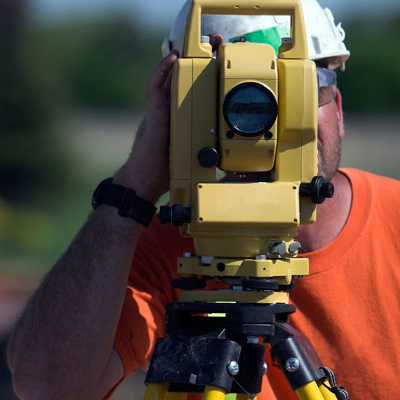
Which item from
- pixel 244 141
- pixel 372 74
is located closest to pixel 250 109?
pixel 244 141

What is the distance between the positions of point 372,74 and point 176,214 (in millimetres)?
25659

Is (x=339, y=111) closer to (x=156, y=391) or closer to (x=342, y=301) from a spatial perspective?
(x=342, y=301)

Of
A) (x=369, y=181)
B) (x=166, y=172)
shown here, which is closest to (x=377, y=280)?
(x=369, y=181)

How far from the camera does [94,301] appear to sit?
2.62 meters

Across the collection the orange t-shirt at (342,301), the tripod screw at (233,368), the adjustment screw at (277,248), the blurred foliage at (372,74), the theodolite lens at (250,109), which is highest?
the theodolite lens at (250,109)

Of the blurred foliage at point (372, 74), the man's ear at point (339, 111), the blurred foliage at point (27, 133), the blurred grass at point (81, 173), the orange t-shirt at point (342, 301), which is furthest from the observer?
the blurred foliage at point (372, 74)

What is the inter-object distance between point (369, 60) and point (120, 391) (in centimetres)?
1990

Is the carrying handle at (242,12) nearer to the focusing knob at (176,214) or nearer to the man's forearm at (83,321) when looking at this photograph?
the focusing knob at (176,214)

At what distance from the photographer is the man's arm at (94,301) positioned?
2605mm

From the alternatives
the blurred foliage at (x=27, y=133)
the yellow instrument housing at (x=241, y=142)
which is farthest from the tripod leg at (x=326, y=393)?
the blurred foliage at (x=27, y=133)

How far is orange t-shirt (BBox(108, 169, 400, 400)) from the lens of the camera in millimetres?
2719

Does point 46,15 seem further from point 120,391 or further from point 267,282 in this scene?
point 267,282

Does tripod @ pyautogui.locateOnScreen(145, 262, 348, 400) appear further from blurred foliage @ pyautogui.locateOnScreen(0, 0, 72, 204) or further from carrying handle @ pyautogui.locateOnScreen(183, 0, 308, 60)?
blurred foliage @ pyautogui.locateOnScreen(0, 0, 72, 204)

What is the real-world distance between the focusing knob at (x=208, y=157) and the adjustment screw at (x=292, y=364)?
503mm
